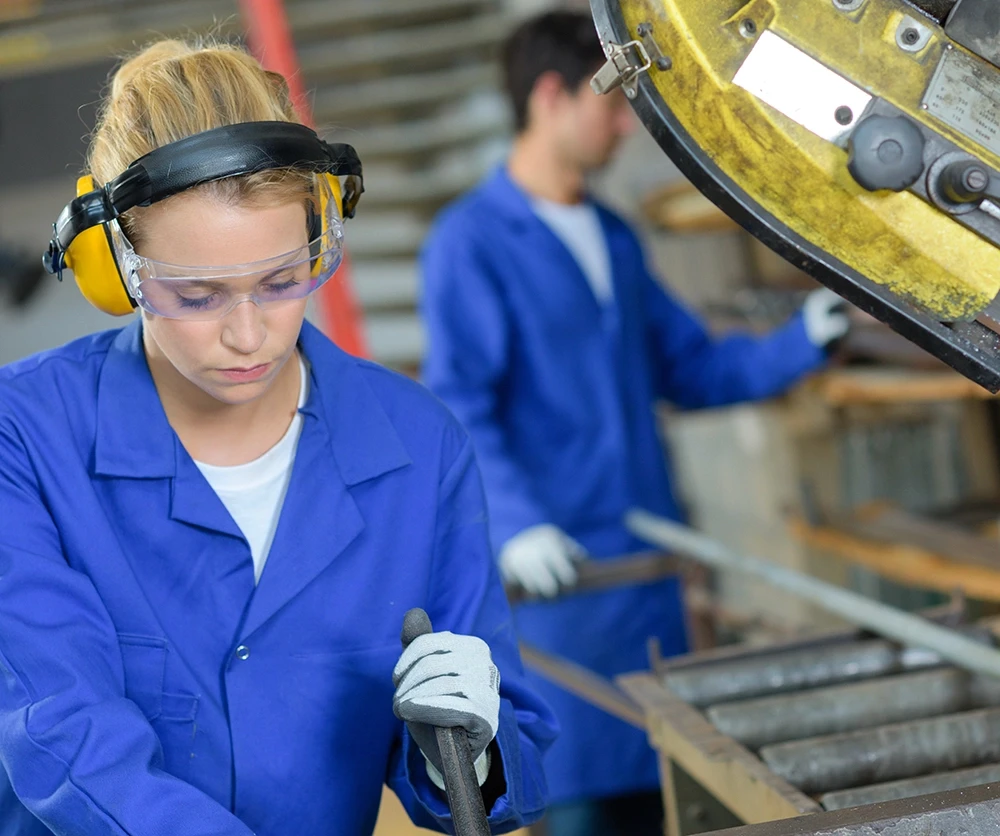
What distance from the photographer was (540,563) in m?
2.43

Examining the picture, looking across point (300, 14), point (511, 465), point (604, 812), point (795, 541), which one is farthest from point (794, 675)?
point (300, 14)

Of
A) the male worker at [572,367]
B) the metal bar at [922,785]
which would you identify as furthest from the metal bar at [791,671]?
the male worker at [572,367]

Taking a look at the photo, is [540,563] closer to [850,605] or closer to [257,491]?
[850,605]

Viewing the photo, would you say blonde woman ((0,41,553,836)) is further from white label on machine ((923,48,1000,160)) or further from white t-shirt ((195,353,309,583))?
white label on machine ((923,48,1000,160))

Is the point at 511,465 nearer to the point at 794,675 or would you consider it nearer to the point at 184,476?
the point at 794,675

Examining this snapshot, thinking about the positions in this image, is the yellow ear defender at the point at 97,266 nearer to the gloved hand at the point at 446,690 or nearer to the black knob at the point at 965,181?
the gloved hand at the point at 446,690

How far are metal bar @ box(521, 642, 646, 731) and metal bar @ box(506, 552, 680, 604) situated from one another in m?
0.12

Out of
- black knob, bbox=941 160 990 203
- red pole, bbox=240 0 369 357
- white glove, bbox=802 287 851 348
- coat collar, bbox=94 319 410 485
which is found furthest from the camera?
red pole, bbox=240 0 369 357

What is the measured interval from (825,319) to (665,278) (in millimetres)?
1742

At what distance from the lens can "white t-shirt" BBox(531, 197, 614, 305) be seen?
2865 millimetres

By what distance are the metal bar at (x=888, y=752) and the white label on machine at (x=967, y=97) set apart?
2.41ft

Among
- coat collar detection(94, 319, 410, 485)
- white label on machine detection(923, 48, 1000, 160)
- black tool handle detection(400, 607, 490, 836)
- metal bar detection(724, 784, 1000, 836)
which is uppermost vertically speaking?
white label on machine detection(923, 48, 1000, 160)

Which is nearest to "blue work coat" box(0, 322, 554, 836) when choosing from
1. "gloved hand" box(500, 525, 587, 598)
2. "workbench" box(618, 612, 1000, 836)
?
"workbench" box(618, 612, 1000, 836)

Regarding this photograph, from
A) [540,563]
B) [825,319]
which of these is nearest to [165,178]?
A: [540,563]
